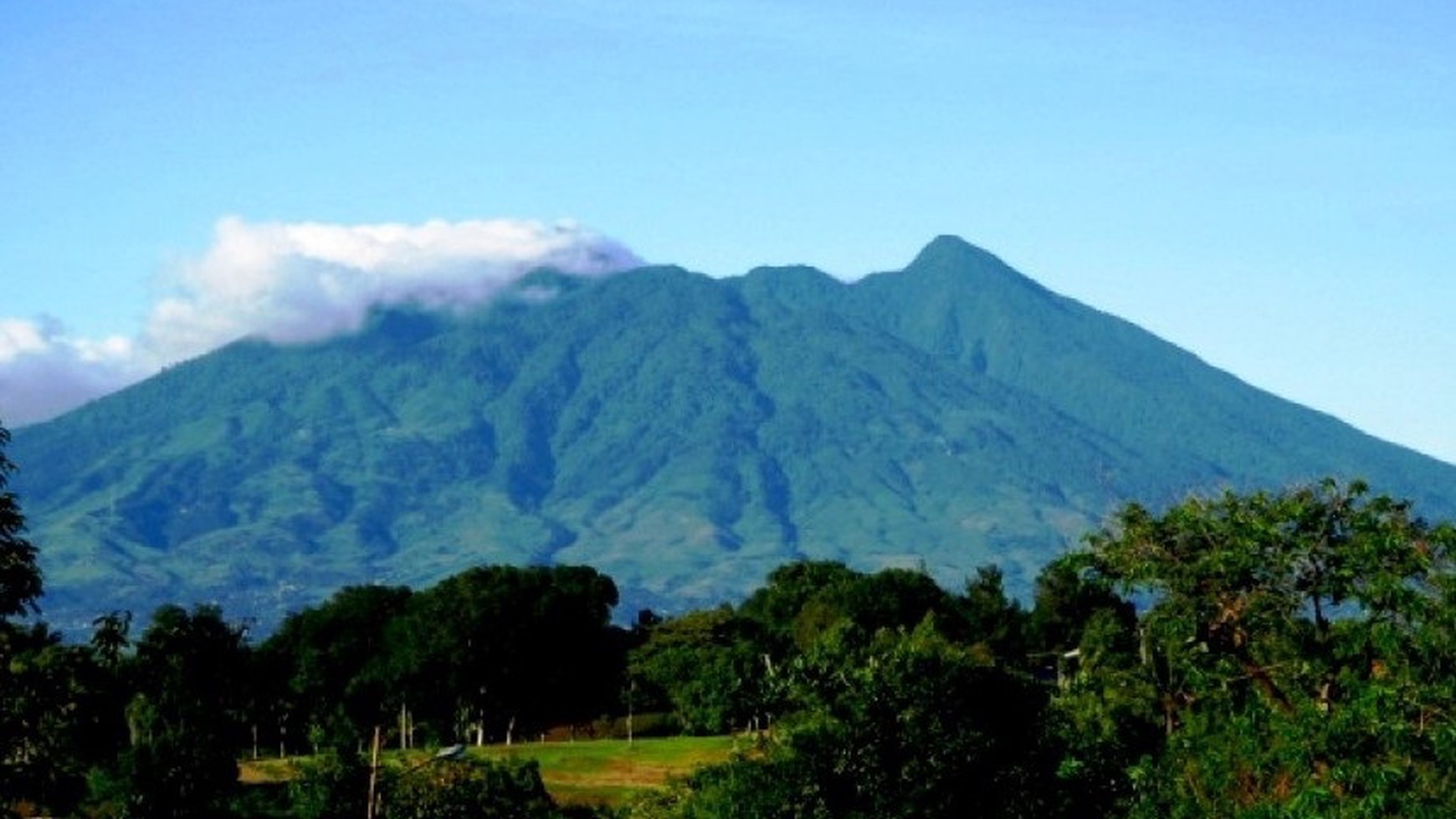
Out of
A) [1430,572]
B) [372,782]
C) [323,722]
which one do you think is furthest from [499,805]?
[323,722]

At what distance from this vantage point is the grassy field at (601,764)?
7244 centimetres

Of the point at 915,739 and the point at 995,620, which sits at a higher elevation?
the point at 995,620

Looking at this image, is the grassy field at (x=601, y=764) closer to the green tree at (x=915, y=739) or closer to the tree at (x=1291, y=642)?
the green tree at (x=915, y=739)

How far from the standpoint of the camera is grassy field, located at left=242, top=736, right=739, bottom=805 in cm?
7244

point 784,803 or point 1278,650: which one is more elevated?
point 1278,650

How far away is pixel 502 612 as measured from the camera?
370ft

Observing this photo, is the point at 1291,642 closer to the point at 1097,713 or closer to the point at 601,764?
the point at 1097,713

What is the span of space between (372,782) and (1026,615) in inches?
3958

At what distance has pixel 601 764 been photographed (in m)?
82.6

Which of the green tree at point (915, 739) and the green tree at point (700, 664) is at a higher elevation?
the green tree at point (700, 664)

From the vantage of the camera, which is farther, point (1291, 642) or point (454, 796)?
point (454, 796)

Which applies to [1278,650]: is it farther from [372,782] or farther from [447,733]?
[447,733]

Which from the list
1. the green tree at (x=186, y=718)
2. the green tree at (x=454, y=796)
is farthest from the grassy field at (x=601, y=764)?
the green tree at (x=454, y=796)

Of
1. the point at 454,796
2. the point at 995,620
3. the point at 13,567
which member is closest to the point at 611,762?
the point at 454,796
